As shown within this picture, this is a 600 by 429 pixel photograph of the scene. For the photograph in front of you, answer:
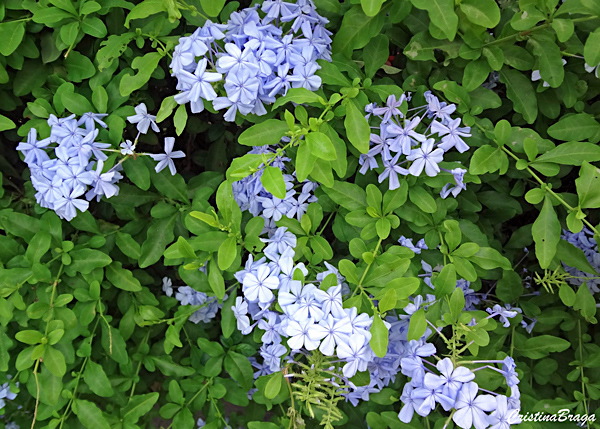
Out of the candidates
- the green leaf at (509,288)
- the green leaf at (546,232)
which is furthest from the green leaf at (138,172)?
the green leaf at (509,288)

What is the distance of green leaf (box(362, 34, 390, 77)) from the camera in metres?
1.34

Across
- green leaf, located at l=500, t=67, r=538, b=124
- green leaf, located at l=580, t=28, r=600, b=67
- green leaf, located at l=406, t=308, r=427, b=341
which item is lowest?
green leaf, located at l=406, t=308, r=427, b=341

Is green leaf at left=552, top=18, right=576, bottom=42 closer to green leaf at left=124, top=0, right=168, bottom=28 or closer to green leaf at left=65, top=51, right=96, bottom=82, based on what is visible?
green leaf at left=124, top=0, right=168, bottom=28

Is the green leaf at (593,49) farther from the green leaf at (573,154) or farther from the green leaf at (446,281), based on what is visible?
the green leaf at (446,281)

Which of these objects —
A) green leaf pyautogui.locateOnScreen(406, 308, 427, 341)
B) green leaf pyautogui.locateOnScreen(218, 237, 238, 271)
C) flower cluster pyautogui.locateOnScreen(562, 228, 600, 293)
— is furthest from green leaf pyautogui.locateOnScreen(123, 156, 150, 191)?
flower cluster pyautogui.locateOnScreen(562, 228, 600, 293)

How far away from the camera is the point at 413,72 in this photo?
4.75ft

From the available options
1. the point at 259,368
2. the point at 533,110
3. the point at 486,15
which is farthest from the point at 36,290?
the point at 533,110

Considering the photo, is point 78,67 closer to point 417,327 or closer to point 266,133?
point 266,133

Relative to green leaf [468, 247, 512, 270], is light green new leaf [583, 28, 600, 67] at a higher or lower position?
higher

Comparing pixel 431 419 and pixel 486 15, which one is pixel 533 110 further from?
pixel 431 419

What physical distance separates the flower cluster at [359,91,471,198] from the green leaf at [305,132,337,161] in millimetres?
258

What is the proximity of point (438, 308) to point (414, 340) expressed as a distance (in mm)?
138

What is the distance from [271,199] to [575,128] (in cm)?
91

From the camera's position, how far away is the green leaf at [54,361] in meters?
1.40
